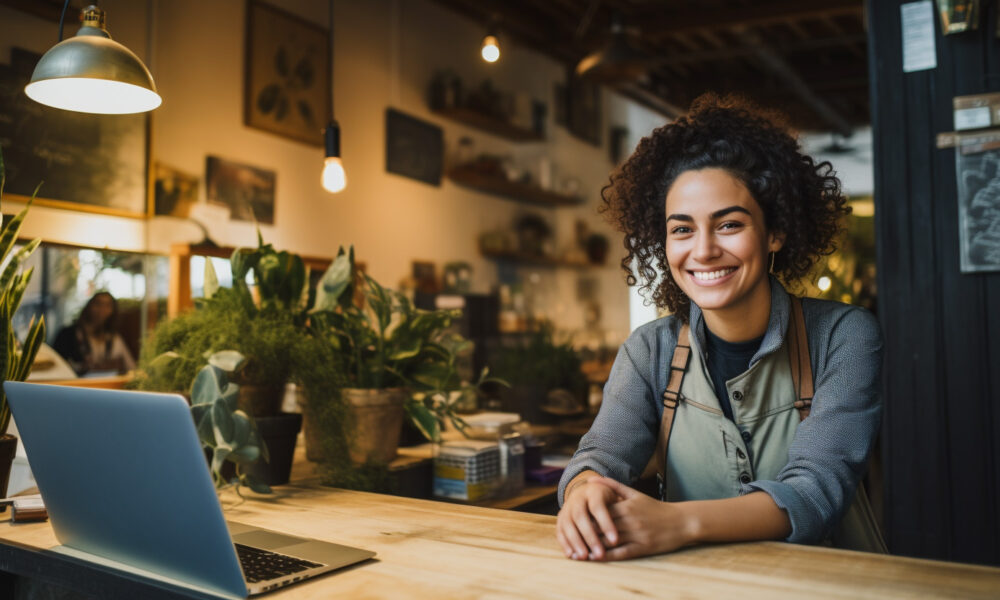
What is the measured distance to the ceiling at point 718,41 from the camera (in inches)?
237

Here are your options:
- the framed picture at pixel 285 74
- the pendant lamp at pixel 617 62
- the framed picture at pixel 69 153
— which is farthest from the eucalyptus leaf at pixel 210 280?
the pendant lamp at pixel 617 62

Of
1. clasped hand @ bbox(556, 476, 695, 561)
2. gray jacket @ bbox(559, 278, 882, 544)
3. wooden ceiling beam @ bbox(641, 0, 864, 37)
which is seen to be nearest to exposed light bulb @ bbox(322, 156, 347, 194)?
gray jacket @ bbox(559, 278, 882, 544)

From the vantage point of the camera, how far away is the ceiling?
19.7 feet

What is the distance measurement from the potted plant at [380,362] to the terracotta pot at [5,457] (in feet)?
2.05

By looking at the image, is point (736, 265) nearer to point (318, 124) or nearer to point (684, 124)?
point (684, 124)

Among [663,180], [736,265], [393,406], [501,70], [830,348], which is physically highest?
[501,70]

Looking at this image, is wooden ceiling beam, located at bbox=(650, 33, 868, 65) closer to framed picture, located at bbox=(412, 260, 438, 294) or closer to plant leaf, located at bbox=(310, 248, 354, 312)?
framed picture, located at bbox=(412, 260, 438, 294)

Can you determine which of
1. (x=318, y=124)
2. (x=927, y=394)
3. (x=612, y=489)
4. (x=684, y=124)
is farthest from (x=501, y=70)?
→ (x=612, y=489)

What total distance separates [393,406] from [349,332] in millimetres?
224

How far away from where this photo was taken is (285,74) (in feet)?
13.9

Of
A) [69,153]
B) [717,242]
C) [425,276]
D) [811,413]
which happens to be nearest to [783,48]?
[425,276]

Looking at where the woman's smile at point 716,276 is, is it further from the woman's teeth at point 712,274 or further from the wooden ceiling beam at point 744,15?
the wooden ceiling beam at point 744,15

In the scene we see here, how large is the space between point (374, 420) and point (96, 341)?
185cm

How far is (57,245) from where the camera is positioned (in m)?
3.06
